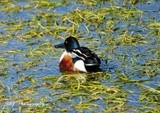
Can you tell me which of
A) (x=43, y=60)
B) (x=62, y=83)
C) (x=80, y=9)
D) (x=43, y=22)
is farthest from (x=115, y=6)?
(x=62, y=83)

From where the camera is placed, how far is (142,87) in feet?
43.5

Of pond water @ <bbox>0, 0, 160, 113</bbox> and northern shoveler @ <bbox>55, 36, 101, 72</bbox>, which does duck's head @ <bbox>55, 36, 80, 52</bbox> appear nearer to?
northern shoveler @ <bbox>55, 36, 101, 72</bbox>

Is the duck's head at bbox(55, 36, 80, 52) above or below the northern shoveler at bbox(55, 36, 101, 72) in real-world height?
above

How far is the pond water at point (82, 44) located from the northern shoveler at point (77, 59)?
0.17m

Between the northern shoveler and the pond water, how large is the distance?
0.17 meters

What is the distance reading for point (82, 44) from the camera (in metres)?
16.6

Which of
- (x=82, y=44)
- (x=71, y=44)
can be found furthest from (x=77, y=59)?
(x=82, y=44)

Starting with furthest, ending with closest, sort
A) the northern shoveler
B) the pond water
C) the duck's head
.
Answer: the duck's head → the northern shoveler → the pond water

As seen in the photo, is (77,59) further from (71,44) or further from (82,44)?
(82,44)

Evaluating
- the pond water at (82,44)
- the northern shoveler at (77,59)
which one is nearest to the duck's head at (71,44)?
the northern shoveler at (77,59)

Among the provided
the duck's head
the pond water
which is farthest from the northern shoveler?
the pond water

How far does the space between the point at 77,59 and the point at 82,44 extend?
182 cm

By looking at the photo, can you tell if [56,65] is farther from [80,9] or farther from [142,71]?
[80,9]

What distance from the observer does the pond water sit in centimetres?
1259
